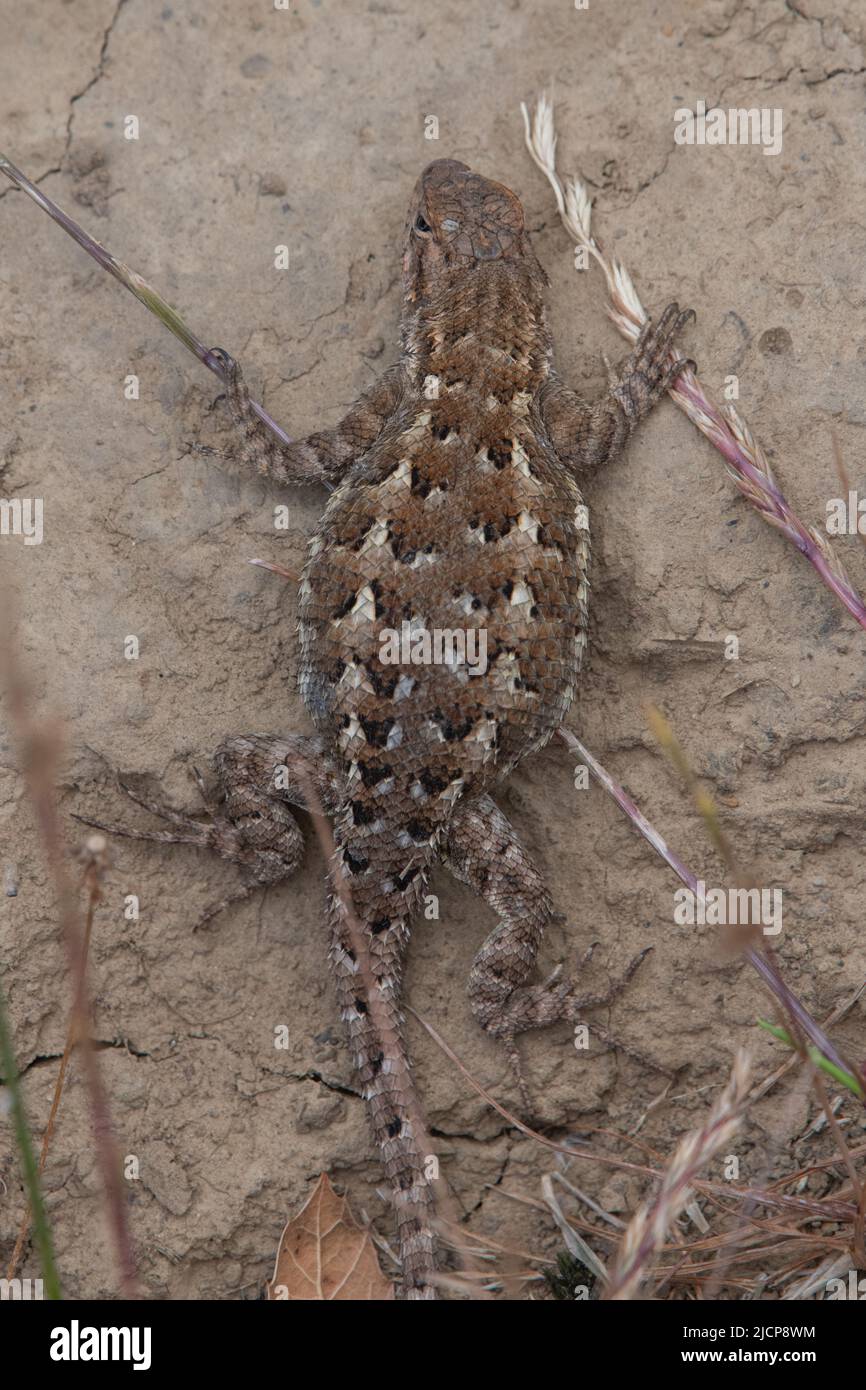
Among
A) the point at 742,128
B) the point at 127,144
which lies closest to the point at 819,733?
the point at 742,128

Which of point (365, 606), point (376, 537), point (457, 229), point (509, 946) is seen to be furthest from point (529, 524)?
point (509, 946)

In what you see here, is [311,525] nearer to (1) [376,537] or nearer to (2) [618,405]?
(1) [376,537]

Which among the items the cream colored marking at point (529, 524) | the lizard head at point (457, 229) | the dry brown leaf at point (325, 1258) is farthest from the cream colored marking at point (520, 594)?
the dry brown leaf at point (325, 1258)

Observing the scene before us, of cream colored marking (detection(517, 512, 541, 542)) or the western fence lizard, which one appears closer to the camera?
the western fence lizard

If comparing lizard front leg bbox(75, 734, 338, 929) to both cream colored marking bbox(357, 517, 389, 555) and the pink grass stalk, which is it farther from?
the pink grass stalk

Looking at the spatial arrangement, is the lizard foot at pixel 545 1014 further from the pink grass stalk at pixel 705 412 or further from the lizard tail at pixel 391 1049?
the pink grass stalk at pixel 705 412

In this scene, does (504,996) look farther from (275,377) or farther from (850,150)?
(850,150)

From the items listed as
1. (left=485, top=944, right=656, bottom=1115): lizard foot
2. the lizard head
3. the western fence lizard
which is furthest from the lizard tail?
the lizard head
